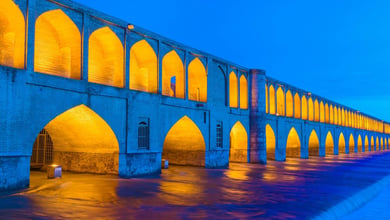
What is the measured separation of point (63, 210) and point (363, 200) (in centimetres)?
815

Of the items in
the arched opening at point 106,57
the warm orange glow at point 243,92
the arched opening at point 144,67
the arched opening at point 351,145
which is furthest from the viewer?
the arched opening at point 351,145

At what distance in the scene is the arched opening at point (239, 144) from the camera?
2073 cm

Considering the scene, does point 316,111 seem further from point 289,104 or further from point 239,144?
point 239,144

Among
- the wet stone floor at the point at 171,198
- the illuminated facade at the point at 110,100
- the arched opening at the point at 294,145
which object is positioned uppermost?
the illuminated facade at the point at 110,100

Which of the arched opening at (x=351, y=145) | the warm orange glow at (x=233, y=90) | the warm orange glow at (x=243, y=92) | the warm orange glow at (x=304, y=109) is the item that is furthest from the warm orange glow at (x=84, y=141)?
the arched opening at (x=351, y=145)

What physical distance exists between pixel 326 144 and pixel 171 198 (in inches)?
1206

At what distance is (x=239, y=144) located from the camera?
21.0 m

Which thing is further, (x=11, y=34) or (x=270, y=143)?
(x=270, y=143)

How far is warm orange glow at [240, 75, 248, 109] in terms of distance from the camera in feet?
68.7

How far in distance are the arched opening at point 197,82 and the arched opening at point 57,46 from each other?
655cm

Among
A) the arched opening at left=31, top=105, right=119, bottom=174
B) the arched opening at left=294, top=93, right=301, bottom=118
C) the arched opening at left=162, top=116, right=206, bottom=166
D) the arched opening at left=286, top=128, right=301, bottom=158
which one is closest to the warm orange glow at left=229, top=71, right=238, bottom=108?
the arched opening at left=162, top=116, right=206, bottom=166

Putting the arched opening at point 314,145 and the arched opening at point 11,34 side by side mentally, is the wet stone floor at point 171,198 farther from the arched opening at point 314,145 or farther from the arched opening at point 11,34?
the arched opening at point 314,145

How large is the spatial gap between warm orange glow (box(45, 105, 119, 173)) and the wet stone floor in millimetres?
670

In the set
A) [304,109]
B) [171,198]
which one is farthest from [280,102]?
[171,198]
